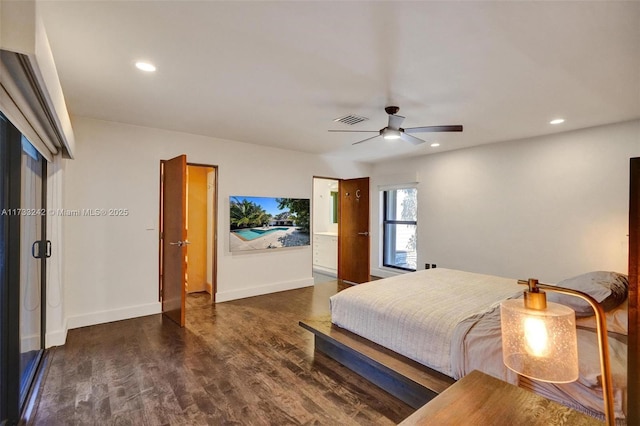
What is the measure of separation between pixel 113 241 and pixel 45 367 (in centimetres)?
152

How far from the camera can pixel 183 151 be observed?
4246mm

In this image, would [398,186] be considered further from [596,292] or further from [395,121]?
[596,292]

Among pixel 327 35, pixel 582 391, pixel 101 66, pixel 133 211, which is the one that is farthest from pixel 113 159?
pixel 582 391

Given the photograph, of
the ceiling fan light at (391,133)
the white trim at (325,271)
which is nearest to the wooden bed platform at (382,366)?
the ceiling fan light at (391,133)

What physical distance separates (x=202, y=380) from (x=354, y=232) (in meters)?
3.91

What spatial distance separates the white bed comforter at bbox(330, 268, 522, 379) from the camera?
2.06 m

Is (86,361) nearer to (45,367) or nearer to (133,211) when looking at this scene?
(45,367)

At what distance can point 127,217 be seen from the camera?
3.87 metres

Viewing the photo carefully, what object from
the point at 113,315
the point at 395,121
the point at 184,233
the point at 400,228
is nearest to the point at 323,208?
the point at 400,228

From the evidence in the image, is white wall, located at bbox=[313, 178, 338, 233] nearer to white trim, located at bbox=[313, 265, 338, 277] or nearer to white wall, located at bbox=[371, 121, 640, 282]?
white trim, located at bbox=[313, 265, 338, 277]

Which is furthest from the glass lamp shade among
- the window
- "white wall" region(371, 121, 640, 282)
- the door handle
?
the window

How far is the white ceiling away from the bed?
5.53 ft

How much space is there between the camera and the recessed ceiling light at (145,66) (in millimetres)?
2264

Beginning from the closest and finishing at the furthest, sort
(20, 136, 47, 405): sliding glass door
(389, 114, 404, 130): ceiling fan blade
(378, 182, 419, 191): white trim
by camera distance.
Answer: (20, 136, 47, 405): sliding glass door, (389, 114, 404, 130): ceiling fan blade, (378, 182, 419, 191): white trim
